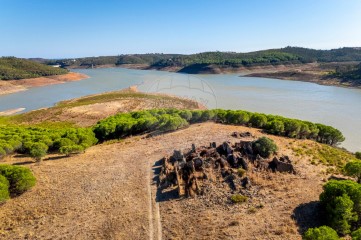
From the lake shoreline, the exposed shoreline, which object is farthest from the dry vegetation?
the lake shoreline

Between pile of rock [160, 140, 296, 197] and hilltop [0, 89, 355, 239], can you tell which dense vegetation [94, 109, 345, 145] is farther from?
pile of rock [160, 140, 296, 197]

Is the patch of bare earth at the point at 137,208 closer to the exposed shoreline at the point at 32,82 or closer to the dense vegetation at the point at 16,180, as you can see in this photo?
the dense vegetation at the point at 16,180

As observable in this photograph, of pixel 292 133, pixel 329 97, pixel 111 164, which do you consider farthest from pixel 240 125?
pixel 329 97

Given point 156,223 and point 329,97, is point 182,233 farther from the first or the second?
point 329,97

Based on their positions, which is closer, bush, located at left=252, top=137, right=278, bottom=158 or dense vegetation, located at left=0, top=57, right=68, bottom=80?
bush, located at left=252, top=137, right=278, bottom=158

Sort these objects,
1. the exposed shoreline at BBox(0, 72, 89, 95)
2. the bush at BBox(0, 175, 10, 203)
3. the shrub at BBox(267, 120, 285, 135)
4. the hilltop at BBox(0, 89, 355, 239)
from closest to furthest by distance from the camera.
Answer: the hilltop at BBox(0, 89, 355, 239)
the bush at BBox(0, 175, 10, 203)
the shrub at BBox(267, 120, 285, 135)
the exposed shoreline at BBox(0, 72, 89, 95)

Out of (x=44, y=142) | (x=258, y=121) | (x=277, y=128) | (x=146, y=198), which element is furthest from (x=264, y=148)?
(x=44, y=142)

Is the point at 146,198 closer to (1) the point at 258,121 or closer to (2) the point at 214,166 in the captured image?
(2) the point at 214,166

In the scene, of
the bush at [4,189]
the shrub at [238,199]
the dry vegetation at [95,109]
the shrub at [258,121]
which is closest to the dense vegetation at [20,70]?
the dry vegetation at [95,109]
